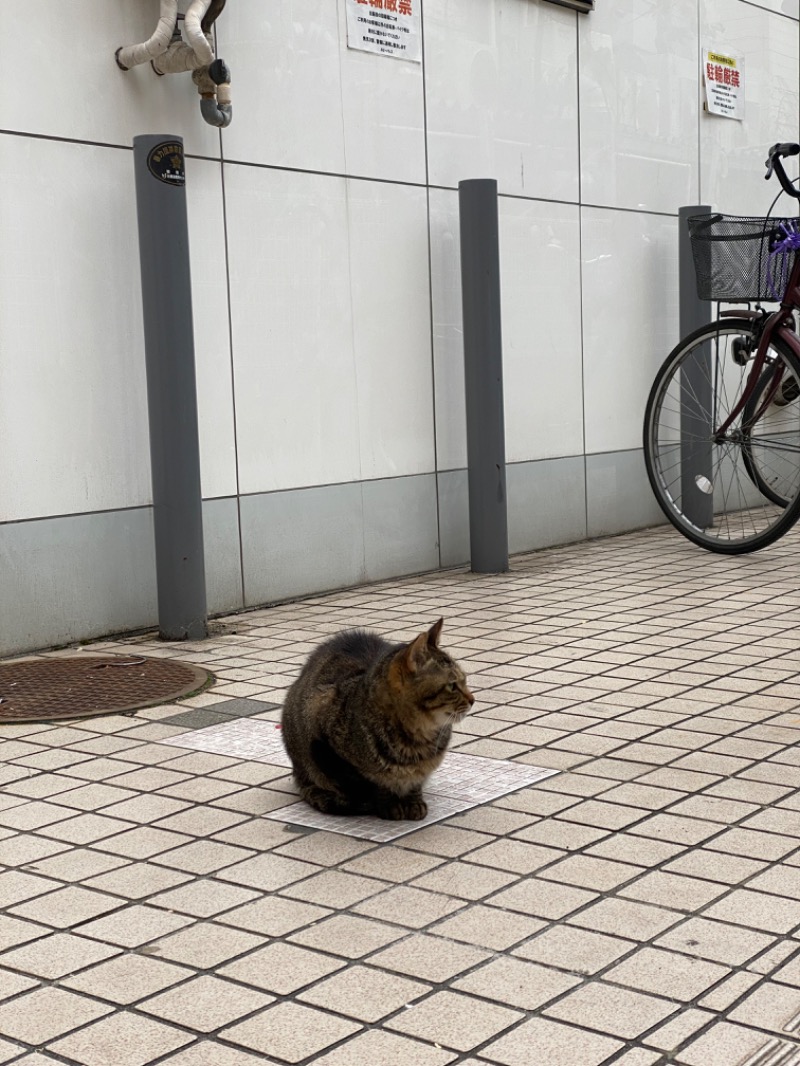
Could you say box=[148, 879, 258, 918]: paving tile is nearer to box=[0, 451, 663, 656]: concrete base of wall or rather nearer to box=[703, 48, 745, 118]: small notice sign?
box=[0, 451, 663, 656]: concrete base of wall

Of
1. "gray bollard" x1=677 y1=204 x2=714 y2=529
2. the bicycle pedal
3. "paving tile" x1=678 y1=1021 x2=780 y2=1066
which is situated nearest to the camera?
"paving tile" x1=678 y1=1021 x2=780 y2=1066

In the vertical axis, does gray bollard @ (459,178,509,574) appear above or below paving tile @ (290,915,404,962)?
above

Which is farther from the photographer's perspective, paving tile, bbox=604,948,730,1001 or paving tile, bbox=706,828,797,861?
paving tile, bbox=706,828,797,861

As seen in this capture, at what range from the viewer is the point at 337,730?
11.3 feet

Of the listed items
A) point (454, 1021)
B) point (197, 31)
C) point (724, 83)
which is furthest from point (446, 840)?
point (724, 83)

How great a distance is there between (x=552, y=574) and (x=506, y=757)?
11.4 feet

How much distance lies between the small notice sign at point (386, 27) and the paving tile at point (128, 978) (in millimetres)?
5574

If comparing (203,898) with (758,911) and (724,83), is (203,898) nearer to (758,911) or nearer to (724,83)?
(758,911)

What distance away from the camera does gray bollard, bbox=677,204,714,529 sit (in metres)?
8.58

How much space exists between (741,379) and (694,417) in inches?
30.3

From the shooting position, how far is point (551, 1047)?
91.7 inches

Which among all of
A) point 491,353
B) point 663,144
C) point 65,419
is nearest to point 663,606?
point 491,353

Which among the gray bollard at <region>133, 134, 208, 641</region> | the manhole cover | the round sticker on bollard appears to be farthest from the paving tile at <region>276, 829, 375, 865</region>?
the round sticker on bollard

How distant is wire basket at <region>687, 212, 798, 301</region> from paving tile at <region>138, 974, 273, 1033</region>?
5.33m
